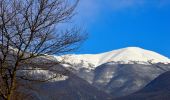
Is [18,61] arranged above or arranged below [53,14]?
below

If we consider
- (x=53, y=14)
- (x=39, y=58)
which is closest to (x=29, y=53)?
(x=39, y=58)

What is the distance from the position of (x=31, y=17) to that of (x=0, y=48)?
1.89 metres

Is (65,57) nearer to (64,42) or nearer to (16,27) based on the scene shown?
(64,42)

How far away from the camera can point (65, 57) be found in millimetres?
Result: 22328

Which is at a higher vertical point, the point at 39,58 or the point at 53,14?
the point at 53,14

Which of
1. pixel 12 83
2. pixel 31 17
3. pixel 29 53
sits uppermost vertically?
pixel 31 17

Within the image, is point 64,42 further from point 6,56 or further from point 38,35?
point 6,56

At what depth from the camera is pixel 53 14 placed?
74.2 feet

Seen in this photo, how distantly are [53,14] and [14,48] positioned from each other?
92.9 inches

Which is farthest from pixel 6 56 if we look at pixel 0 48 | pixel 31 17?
pixel 31 17

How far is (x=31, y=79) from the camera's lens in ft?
72.1

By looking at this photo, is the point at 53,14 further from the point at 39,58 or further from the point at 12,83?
the point at 12,83

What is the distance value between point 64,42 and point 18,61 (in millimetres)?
2189

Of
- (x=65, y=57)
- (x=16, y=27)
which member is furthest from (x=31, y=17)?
(x=65, y=57)
